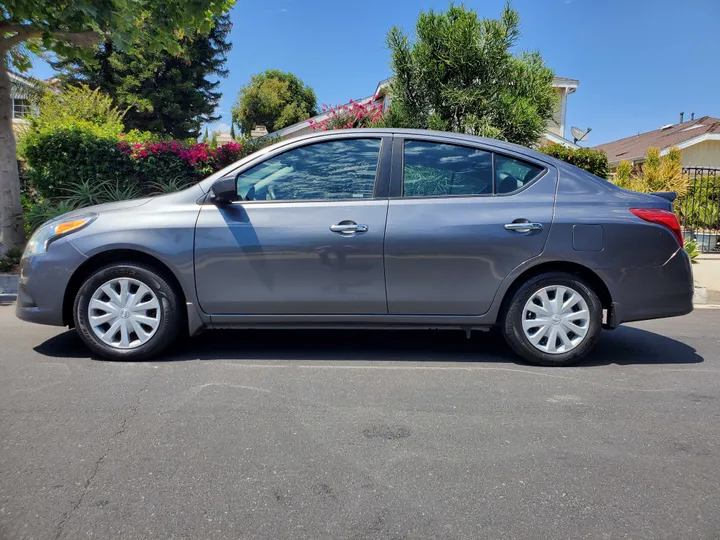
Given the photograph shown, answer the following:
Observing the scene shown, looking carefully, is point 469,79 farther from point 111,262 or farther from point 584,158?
point 111,262

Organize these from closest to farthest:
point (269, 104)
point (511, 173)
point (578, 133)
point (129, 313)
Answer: point (129, 313) → point (511, 173) → point (578, 133) → point (269, 104)

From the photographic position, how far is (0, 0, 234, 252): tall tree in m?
6.53

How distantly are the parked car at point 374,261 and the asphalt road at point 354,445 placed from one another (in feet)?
1.18

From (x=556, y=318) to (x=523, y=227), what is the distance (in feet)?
2.39

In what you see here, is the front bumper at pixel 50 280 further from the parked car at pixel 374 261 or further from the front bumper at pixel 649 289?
the front bumper at pixel 649 289

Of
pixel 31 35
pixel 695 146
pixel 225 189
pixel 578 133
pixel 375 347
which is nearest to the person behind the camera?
pixel 225 189

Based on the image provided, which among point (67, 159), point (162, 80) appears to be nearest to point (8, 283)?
point (67, 159)

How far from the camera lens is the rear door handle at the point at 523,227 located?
405 cm

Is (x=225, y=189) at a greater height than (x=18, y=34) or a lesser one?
lesser

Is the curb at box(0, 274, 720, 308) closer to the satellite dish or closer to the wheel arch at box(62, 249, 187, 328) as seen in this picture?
the wheel arch at box(62, 249, 187, 328)

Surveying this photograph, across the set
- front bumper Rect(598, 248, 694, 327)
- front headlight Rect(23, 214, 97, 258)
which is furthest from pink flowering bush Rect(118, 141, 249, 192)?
front bumper Rect(598, 248, 694, 327)

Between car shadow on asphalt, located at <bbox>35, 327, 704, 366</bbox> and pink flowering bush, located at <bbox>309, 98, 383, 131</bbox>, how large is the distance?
6083 millimetres

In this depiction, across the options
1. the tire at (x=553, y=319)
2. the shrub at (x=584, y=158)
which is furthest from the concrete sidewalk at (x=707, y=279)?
the tire at (x=553, y=319)

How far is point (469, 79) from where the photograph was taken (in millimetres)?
9227
